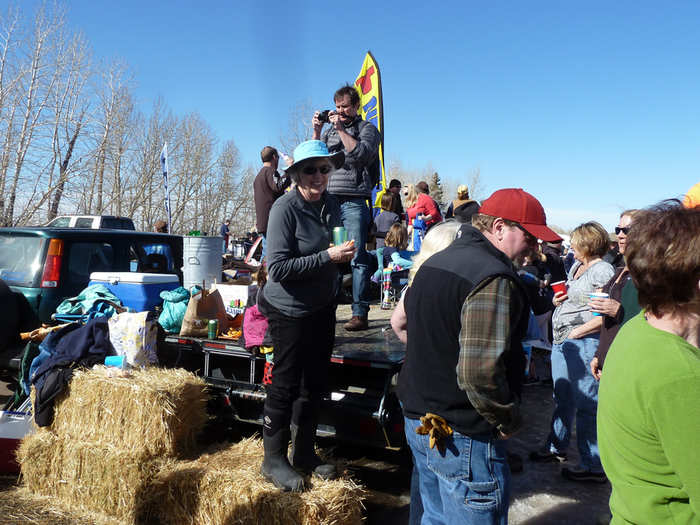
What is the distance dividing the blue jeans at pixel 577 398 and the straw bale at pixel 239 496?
200cm

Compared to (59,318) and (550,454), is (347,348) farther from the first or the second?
(59,318)

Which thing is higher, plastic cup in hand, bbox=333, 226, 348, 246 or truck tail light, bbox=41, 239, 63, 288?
plastic cup in hand, bbox=333, 226, 348, 246

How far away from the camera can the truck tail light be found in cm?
520

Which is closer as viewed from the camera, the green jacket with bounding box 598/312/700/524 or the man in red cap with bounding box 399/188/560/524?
the green jacket with bounding box 598/312/700/524

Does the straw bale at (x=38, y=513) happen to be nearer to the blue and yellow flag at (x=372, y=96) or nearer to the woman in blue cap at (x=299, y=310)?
the woman in blue cap at (x=299, y=310)

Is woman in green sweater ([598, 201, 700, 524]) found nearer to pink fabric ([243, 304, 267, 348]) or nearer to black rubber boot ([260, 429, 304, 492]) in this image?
black rubber boot ([260, 429, 304, 492])

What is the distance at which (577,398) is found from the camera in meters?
4.16

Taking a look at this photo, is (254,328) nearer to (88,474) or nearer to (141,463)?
(141,463)

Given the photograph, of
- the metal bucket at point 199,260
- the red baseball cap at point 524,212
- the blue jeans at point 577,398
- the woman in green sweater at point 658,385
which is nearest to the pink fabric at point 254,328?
the red baseball cap at point 524,212

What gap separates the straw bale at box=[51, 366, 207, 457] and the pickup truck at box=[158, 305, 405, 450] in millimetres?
386

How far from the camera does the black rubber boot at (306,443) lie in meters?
3.17

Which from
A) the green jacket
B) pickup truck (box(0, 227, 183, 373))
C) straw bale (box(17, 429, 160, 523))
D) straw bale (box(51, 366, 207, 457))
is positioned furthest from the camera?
pickup truck (box(0, 227, 183, 373))

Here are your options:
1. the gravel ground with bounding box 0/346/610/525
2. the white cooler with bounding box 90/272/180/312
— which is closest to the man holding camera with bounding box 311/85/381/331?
the gravel ground with bounding box 0/346/610/525

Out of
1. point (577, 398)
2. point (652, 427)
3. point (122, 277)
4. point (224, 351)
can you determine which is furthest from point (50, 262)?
point (652, 427)
